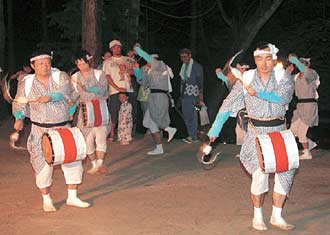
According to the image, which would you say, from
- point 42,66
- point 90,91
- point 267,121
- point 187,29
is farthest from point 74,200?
point 187,29

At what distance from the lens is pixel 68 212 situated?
7.88m

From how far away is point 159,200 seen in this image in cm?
849

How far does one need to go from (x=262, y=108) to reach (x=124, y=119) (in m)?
6.62

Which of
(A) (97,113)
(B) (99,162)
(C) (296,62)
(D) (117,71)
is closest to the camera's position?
(A) (97,113)

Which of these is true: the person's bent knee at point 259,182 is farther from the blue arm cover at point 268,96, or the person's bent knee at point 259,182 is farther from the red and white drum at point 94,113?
the red and white drum at point 94,113

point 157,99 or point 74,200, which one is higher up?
point 157,99

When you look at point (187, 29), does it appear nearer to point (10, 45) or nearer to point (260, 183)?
point (10, 45)

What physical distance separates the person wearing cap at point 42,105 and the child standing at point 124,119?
5.32 metres

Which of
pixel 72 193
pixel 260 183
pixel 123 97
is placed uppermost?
pixel 260 183

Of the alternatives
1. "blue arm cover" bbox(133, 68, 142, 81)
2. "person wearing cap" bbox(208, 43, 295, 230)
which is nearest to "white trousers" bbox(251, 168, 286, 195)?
"person wearing cap" bbox(208, 43, 295, 230)

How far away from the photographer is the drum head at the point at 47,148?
24.3 ft

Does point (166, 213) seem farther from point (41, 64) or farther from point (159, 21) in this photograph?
point (159, 21)

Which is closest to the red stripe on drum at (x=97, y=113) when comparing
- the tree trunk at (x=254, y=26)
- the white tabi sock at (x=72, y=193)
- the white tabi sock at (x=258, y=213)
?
the white tabi sock at (x=72, y=193)

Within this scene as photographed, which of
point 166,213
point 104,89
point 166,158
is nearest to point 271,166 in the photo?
point 166,213
